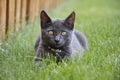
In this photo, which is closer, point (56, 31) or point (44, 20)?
point (56, 31)

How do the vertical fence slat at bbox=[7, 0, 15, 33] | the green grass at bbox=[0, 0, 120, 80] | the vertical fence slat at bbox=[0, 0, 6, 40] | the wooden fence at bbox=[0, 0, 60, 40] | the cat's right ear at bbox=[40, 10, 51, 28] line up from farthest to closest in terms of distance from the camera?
the vertical fence slat at bbox=[7, 0, 15, 33], the wooden fence at bbox=[0, 0, 60, 40], the vertical fence slat at bbox=[0, 0, 6, 40], the cat's right ear at bbox=[40, 10, 51, 28], the green grass at bbox=[0, 0, 120, 80]

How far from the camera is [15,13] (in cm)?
689

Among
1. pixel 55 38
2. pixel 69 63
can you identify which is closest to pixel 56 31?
pixel 55 38

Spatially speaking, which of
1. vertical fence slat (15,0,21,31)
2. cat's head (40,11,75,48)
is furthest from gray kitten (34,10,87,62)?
vertical fence slat (15,0,21,31)

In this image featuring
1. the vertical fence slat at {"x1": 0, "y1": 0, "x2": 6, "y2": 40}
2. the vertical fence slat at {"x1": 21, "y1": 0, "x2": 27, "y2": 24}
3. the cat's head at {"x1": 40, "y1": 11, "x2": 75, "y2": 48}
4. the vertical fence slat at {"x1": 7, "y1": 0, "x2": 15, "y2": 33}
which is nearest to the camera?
the cat's head at {"x1": 40, "y1": 11, "x2": 75, "y2": 48}

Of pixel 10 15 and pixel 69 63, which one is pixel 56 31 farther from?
pixel 10 15

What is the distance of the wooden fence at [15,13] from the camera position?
6000 millimetres

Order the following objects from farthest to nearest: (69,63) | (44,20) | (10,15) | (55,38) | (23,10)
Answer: (23,10) → (10,15) → (44,20) → (55,38) → (69,63)

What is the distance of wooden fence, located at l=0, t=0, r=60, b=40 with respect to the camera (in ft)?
19.7

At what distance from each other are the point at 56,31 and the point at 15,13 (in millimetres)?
2173

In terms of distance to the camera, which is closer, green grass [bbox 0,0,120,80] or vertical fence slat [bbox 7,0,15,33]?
green grass [bbox 0,0,120,80]

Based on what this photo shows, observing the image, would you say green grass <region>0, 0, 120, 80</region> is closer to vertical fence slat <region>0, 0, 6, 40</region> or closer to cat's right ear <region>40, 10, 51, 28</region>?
vertical fence slat <region>0, 0, 6, 40</region>

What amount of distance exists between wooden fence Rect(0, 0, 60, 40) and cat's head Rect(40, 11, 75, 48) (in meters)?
0.92

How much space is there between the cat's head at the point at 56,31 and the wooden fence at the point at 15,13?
92 centimetres
